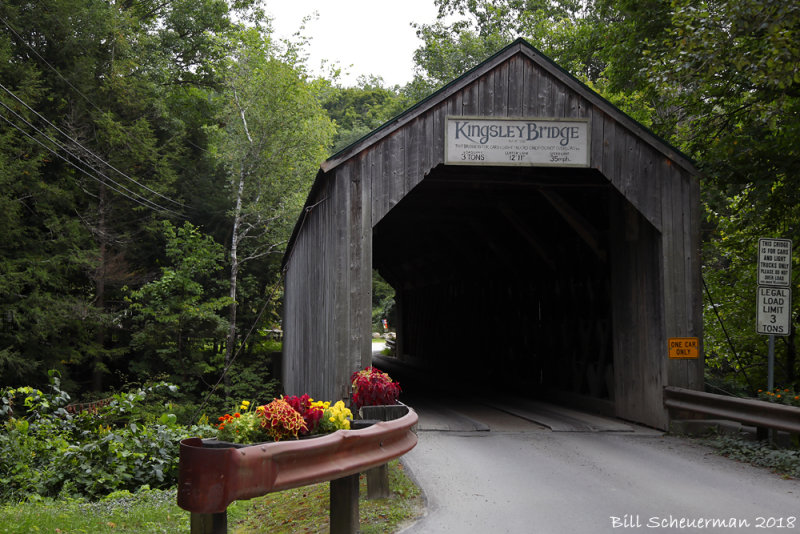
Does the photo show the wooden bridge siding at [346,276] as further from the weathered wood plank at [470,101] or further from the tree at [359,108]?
the tree at [359,108]

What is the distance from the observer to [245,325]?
Result: 26172mm

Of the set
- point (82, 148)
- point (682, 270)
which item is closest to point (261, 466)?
point (682, 270)

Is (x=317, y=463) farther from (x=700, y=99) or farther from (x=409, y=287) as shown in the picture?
(x=409, y=287)

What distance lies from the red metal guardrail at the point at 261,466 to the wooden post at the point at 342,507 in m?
0.21

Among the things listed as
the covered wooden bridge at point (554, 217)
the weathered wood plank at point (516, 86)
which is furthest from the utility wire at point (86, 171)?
the weathered wood plank at point (516, 86)

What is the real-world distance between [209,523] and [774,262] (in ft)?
23.9

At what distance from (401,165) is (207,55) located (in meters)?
24.3

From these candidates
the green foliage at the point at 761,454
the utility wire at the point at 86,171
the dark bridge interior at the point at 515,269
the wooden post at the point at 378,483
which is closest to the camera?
the wooden post at the point at 378,483

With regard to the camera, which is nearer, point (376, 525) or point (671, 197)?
point (376, 525)

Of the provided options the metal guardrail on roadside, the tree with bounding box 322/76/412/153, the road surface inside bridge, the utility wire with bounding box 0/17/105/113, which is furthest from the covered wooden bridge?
the tree with bounding box 322/76/412/153

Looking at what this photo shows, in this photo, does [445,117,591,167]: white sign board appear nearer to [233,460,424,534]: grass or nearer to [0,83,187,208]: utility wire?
[233,460,424,534]: grass

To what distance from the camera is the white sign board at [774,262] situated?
805 cm

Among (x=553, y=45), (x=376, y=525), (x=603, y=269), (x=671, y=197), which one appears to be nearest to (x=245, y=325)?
(x=553, y=45)

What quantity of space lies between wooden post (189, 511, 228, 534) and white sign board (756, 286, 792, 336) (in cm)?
676
